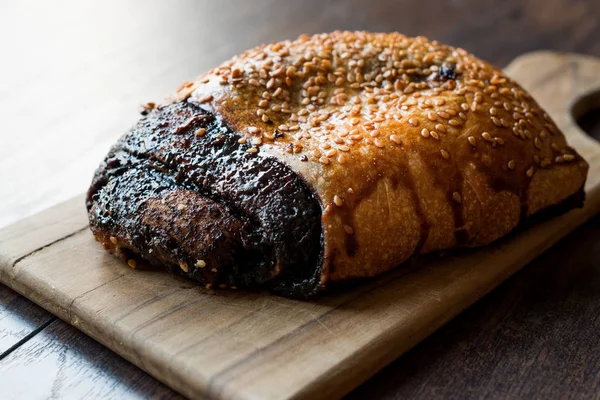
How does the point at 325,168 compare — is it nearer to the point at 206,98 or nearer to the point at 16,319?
the point at 206,98

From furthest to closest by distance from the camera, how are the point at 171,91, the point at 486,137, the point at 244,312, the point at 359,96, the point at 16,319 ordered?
the point at 171,91
the point at 359,96
the point at 486,137
the point at 16,319
the point at 244,312

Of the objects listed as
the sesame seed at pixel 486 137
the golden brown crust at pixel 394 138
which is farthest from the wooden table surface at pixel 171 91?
the sesame seed at pixel 486 137

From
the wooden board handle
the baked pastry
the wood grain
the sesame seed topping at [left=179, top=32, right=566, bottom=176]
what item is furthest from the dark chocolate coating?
the wooden board handle

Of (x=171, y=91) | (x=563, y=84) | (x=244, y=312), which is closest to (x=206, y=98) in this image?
(x=244, y=312)

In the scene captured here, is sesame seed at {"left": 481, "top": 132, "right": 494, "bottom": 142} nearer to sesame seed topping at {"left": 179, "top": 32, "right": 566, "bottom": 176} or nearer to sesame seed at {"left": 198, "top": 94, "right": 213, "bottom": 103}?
sesame seed topping at {"left": 179, "top": 32, "right": 566, "bottom": 176}

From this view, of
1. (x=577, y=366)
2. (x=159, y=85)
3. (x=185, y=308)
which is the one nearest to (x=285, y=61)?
(x=185, y=308)

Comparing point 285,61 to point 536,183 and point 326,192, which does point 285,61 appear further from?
point 536,183
